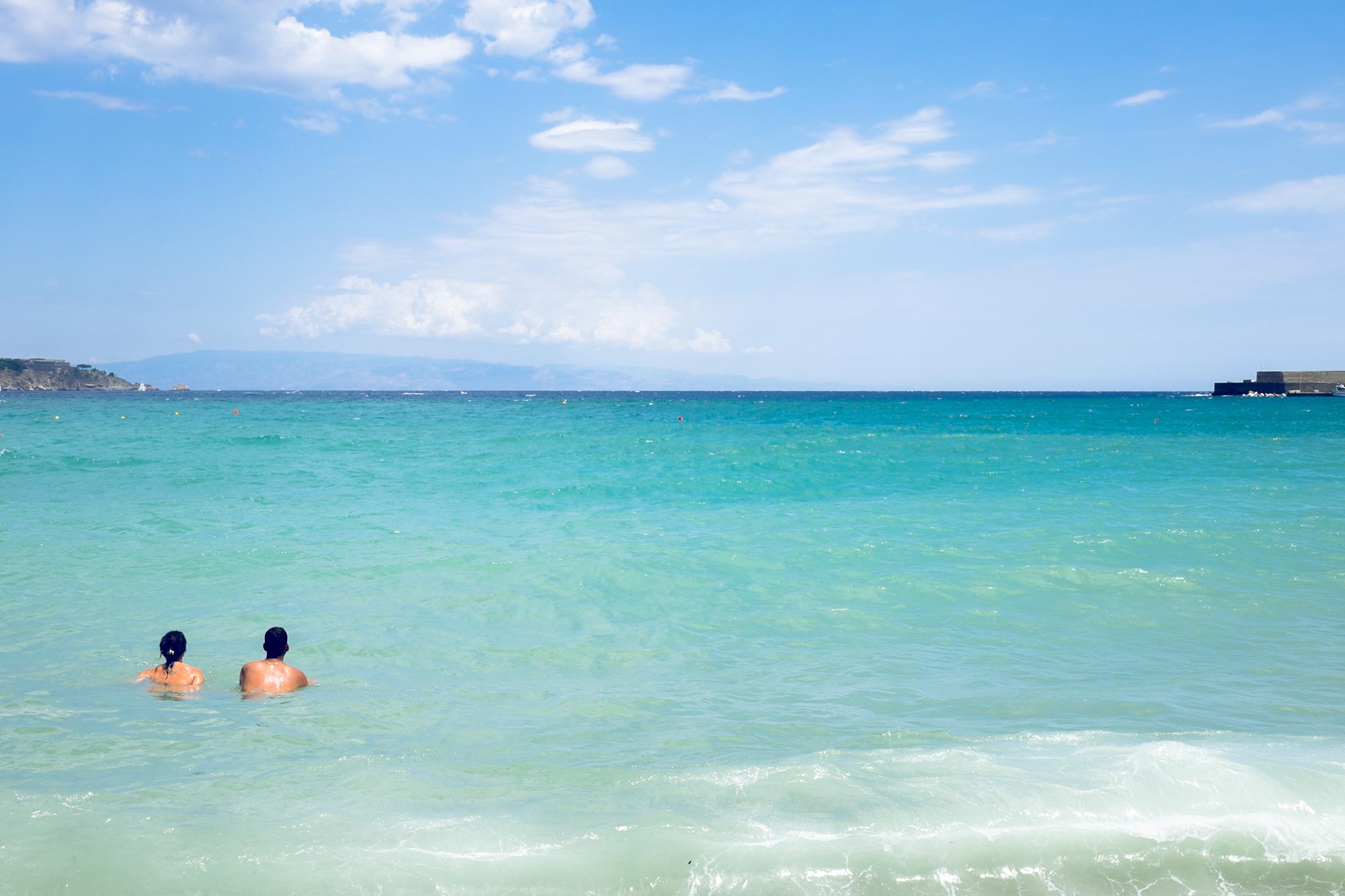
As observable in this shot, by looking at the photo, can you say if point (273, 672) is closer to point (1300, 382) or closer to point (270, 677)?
point (270, 677)

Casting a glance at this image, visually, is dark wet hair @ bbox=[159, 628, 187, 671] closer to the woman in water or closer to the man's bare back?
the woman in water

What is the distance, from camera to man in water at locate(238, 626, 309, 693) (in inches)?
310

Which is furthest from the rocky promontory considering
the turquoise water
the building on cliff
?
the building on cliff

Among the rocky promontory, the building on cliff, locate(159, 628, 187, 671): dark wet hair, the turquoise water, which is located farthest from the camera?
the rocky promontory

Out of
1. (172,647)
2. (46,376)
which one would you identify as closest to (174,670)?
(172,647)

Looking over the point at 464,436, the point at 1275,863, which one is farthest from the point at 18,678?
the point at 464,436

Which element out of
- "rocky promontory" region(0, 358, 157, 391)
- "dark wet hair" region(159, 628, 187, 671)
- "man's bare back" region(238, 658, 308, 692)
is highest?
"rocky promontory" region(0, 358, 157, 391)

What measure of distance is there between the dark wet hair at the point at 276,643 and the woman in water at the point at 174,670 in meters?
0.73

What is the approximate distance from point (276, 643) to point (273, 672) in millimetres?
304

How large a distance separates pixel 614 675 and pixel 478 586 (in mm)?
4278

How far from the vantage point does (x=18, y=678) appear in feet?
26.1

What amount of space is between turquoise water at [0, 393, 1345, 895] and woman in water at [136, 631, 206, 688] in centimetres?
32

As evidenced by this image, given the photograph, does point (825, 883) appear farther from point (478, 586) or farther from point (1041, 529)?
point (1041, 529)

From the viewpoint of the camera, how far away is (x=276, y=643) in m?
7.90
